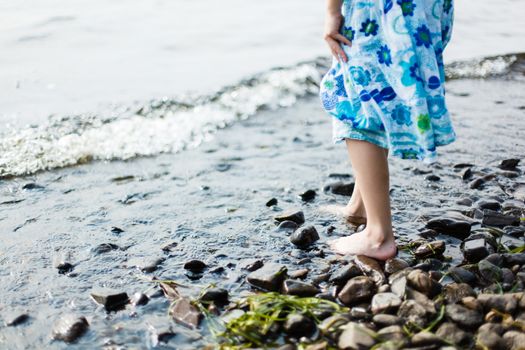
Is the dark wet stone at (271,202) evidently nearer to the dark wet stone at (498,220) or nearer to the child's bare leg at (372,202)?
the child's bare leg at (372,202)

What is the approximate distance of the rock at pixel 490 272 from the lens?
2.76 m

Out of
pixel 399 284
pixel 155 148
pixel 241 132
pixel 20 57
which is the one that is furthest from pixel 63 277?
pixel 20 57

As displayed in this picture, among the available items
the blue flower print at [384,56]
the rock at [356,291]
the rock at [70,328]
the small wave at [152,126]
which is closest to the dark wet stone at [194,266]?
the rock at [70,328]

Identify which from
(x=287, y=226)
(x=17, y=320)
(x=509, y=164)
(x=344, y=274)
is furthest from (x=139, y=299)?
(x=509, y=164)

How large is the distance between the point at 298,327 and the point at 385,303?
0.42 m

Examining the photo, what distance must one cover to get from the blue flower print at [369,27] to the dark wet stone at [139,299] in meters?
1.62

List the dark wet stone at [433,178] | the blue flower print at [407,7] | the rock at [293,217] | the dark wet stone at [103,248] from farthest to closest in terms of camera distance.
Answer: the dark wet stone at [433,178] < the rock at [293,217] < the dark wet stone at [103,248] < the blue flower print at [407,7]

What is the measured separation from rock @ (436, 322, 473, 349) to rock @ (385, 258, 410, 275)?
0.60m

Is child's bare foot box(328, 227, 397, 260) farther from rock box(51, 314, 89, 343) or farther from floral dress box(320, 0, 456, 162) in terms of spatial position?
rock box(51, 314, 89, 343)

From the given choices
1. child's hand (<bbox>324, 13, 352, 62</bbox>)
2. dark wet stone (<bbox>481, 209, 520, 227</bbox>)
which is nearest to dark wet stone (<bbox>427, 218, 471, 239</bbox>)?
dark wet stone (<bbox>481, 209, 520, 227</bbox>)

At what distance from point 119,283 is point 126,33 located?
699 centimetres

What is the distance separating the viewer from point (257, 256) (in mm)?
3156

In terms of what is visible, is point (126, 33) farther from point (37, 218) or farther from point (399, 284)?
point (399, 284)

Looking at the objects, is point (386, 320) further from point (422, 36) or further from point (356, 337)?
point (422, 36)
